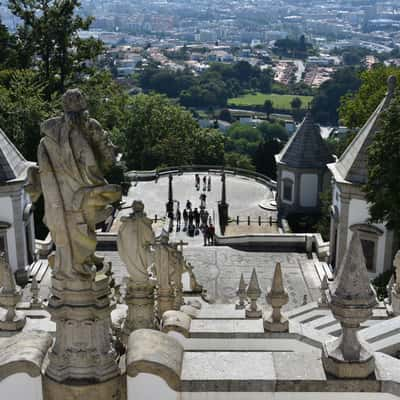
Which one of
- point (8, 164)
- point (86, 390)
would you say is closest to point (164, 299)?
point (86, 390)

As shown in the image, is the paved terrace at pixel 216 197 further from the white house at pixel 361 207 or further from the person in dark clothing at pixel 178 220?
the white house at pixel 361 207

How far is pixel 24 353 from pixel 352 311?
3565 mm

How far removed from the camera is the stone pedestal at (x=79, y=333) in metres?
7.43

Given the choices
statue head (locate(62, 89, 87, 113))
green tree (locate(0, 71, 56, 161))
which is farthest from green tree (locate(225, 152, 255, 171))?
statue head (locate(62, 89, 87, 113))

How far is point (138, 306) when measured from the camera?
10320mm

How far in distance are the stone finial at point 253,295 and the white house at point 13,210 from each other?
12370 mm

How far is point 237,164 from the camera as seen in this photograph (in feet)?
192

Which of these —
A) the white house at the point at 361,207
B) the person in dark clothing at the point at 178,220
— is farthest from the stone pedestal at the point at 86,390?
the person in dark clothing at the point at 178,220

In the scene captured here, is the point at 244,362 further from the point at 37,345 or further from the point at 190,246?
the point at 190,246

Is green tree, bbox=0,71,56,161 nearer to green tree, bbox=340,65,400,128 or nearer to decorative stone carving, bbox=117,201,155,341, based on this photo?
green tree, bbox=340,65,400,128

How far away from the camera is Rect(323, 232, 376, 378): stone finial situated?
7422 mm

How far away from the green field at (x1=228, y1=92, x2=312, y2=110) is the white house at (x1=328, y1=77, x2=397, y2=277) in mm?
148003

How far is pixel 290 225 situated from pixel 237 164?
25.3 m

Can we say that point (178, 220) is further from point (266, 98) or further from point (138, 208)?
point (266, 98)
